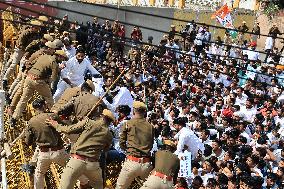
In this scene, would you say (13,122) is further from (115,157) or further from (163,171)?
(163,171)

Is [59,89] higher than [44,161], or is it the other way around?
[59,89]

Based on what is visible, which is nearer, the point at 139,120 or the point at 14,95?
the point at 139,120

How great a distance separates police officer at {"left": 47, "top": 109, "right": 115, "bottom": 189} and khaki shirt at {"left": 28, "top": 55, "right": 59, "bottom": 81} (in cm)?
268

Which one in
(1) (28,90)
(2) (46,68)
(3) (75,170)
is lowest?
(3) (75,170)

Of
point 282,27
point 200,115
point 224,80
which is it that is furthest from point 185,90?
point 282,27

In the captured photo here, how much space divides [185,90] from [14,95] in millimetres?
6345

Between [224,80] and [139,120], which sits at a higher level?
[139,120]

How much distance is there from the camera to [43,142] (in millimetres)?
8227

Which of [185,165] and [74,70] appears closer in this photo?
[185,165]

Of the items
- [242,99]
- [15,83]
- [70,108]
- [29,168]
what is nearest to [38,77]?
[15,83]

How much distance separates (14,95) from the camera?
1100 cm

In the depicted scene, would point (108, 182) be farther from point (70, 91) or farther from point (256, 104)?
point (256, 104)

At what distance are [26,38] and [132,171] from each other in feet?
17.8

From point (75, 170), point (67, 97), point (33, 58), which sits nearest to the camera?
point (75, 170)
